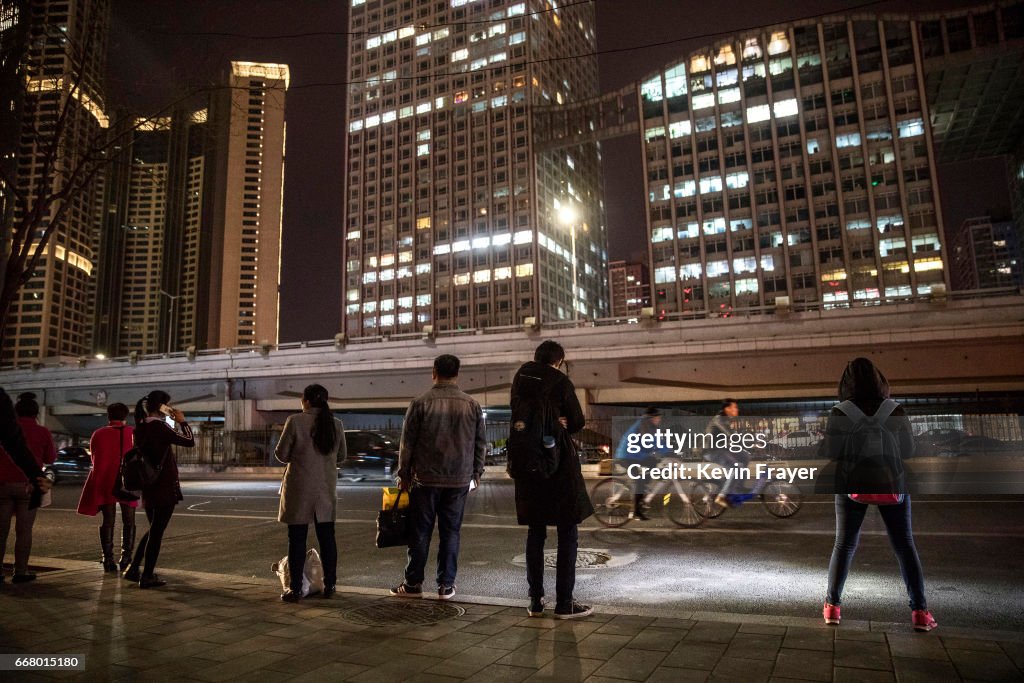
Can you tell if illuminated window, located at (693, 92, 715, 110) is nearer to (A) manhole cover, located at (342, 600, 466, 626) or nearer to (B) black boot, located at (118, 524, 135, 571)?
(B) black boot, located at (118, 524, 135, 571)

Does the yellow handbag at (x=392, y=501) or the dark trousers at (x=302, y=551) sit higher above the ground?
the yellow handbag at (x=392, y=501)

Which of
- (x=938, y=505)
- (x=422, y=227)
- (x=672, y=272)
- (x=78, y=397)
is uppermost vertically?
(x=422, y=227)

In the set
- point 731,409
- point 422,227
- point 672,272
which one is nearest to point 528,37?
point 422,227

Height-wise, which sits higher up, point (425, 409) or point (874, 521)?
point (425, 409)

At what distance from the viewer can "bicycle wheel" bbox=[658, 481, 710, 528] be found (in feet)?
32.1

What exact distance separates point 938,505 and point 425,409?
10.3 m

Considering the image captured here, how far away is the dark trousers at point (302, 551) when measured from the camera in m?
5.48

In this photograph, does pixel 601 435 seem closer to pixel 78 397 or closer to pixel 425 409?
pixel 425 409

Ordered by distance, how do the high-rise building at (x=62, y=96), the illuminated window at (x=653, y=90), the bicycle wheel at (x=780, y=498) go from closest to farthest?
the high-rise building at (x=62, y=96) < the bicycle wheel at (x=780, y=498) < the illuminated window at (x=653, y=90)

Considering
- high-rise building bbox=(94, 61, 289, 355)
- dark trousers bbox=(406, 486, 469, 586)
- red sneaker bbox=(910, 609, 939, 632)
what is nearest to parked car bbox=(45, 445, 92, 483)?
dark trousers bbox=(406, 486, 469, 586)

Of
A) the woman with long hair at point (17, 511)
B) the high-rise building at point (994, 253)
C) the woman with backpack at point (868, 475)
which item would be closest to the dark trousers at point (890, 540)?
the woman with backpack at point (868, 475)

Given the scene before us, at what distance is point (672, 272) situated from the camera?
10725cm

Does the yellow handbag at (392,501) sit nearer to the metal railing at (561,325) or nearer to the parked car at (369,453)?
the parked car at (369,453)

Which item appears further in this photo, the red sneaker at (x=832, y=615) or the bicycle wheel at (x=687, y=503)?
the bicycle wheel at (x=687, y=503)
